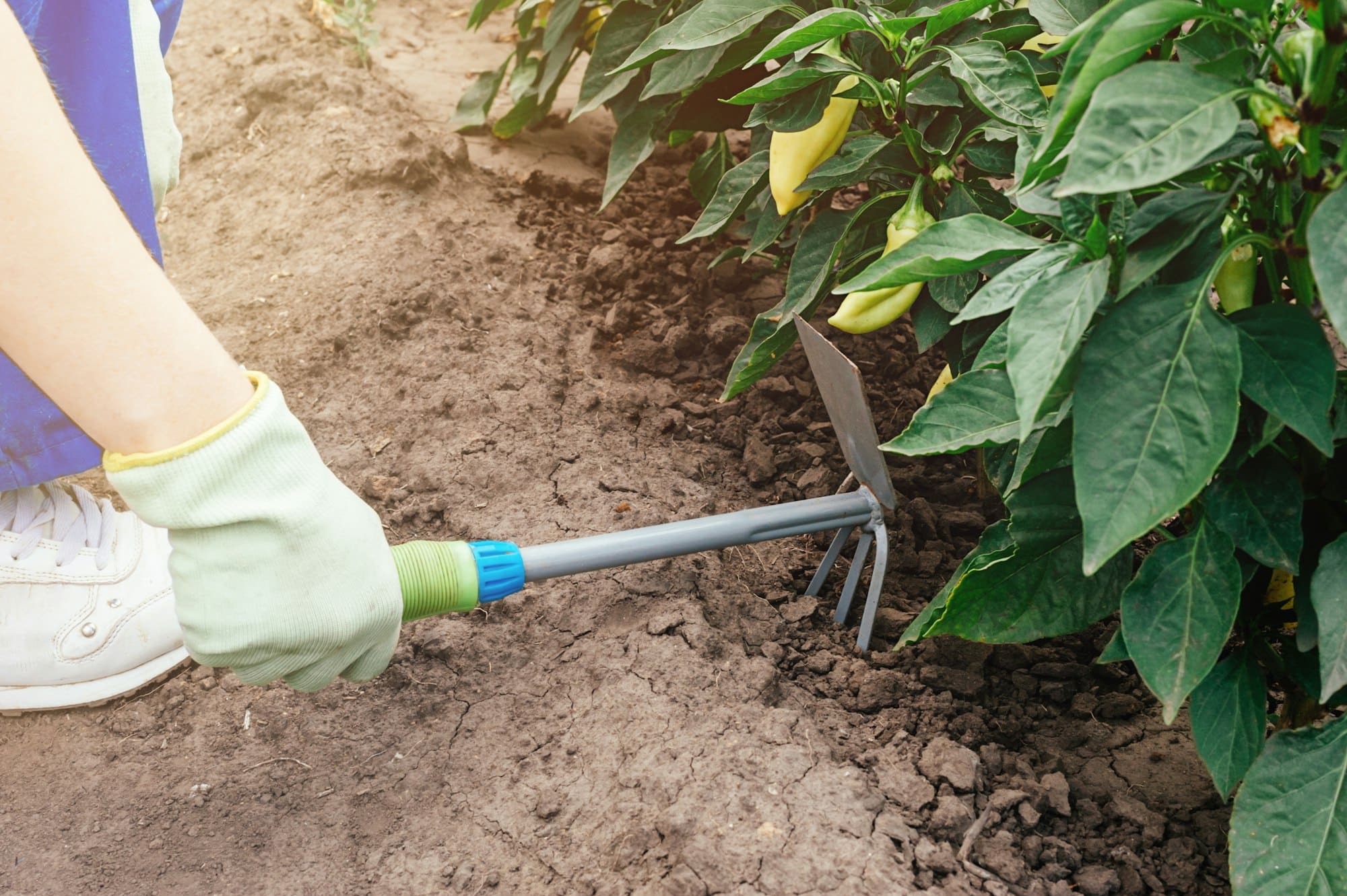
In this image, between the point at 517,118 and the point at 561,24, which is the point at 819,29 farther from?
the point at 517,118

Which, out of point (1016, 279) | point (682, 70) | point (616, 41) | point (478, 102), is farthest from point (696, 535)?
point (478, 102)

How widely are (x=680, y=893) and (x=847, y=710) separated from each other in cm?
37

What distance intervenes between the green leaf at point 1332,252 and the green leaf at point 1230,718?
1.51 feet

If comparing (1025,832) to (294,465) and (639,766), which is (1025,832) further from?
(294,465)

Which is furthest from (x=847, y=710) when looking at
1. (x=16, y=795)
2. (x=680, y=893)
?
(x=16, y=795)

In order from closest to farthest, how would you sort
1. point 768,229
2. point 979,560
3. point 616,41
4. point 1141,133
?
1. point 1141,133
2. point 979,560
3. point 768,229
4. point 616,41

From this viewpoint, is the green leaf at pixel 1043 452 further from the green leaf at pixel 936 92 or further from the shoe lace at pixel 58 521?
the shoe lace at pixel 58 521

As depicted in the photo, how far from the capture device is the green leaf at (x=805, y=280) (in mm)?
1461

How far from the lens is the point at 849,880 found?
1153mm

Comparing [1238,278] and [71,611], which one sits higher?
[1238,278]

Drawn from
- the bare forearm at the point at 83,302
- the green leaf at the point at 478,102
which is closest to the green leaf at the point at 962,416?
the bare forearm at the point at 83,302

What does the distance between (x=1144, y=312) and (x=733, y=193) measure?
0.82 m

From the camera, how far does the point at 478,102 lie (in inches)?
101

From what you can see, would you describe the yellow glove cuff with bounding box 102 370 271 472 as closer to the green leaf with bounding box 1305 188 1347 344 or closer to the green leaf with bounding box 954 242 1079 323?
the green leaf with bounding box 954 242 1079 323
